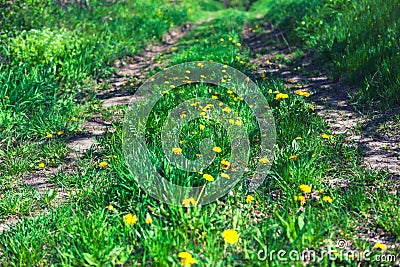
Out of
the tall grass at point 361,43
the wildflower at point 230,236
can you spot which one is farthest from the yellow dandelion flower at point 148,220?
the tall grass at point 361,43

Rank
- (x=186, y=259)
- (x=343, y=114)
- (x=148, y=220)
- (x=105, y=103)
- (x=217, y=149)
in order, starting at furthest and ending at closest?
(x=105, y=103) < (x=343, y=114) < (x=217, y=149) < (x=148, y=220) < (x=186, y=259)

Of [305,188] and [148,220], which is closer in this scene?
[148,220]

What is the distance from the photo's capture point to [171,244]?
Answer: 221 cm

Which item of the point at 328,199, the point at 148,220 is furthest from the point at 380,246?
the point at 148,220

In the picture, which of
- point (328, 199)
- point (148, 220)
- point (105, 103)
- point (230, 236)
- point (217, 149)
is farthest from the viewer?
point (105, 103)

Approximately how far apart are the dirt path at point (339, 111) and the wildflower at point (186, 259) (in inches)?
68.1

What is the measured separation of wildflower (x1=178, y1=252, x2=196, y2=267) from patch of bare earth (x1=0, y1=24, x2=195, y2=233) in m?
1.33

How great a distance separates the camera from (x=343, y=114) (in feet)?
13.8

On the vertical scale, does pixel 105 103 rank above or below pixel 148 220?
below

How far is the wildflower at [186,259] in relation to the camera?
2.02 metres

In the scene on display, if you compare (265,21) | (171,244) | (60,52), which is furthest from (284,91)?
(265,21)

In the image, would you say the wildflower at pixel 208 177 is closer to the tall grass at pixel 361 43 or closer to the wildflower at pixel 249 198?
the wildflower at pixel 249 198

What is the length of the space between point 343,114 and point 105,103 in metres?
2.91

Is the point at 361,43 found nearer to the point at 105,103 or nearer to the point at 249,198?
the point at 105,103
